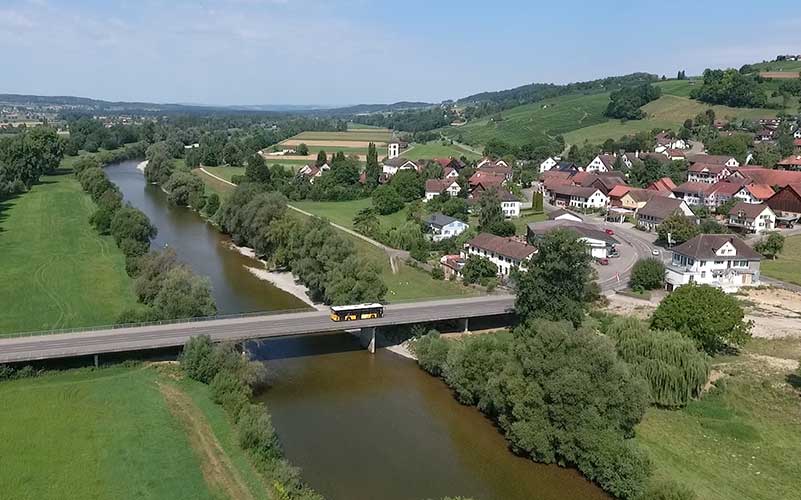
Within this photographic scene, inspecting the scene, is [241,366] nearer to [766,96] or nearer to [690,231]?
[690,231]

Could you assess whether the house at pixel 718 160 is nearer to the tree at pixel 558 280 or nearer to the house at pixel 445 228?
the house at pixel 445 228

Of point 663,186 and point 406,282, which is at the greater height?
point 663,186

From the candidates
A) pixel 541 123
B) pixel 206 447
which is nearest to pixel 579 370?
pixel 206 447

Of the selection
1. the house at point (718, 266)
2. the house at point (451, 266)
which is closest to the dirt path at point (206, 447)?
the house at point (451, 266)

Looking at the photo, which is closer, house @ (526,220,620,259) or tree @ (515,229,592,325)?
tree @ (515,229,592,325)

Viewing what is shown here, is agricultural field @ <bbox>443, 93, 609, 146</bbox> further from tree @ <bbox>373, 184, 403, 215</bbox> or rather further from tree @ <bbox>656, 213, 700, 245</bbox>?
tree @ <bbox>656, 213, 700, 245</bbox>

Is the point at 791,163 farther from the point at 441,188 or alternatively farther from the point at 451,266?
the point at 451,266

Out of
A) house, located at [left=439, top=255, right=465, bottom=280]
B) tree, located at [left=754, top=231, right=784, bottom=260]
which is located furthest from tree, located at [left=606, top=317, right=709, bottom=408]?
tree, located at [left=754, top=231, right=784, bottom=260]
